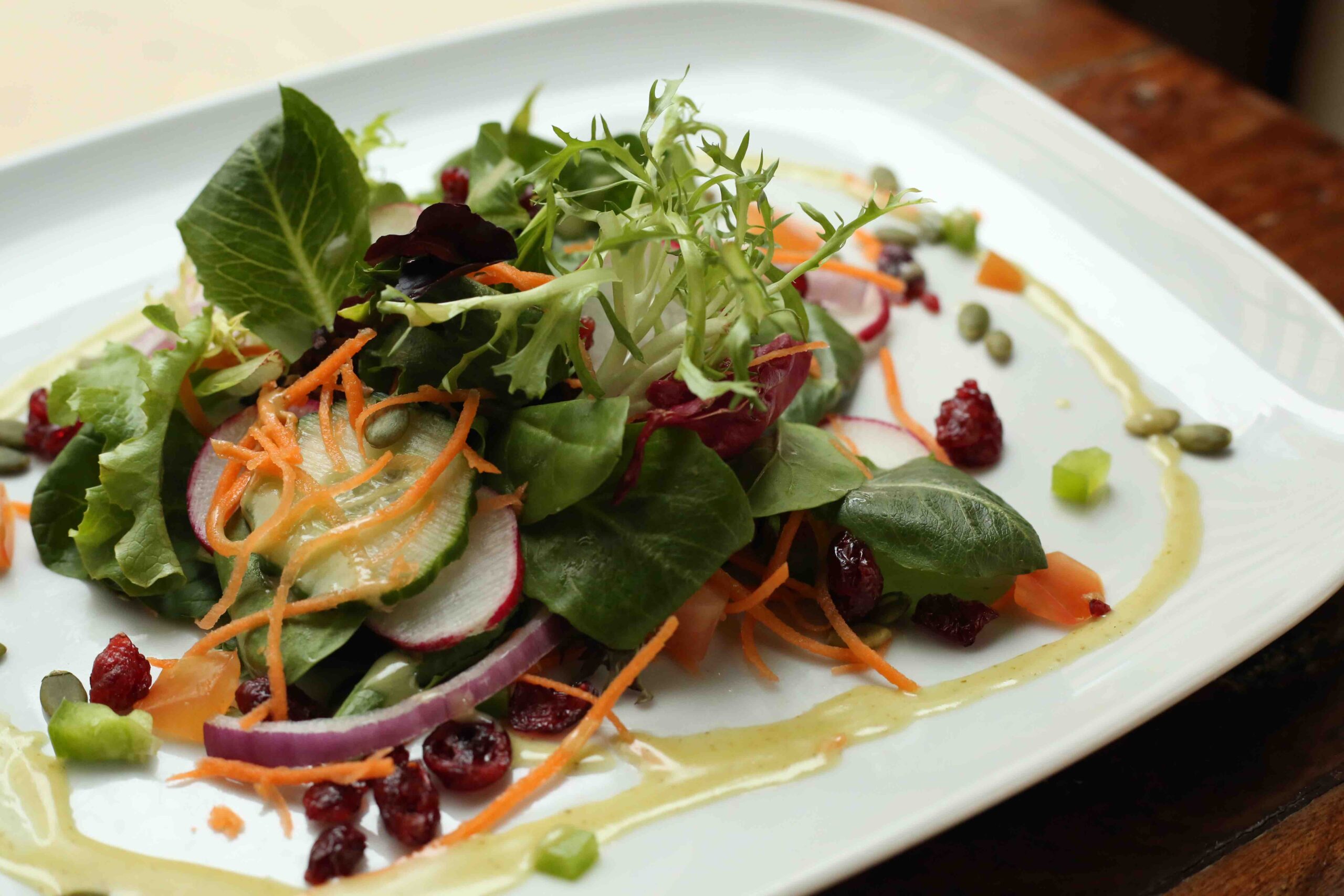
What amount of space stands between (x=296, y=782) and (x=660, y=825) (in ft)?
2.41

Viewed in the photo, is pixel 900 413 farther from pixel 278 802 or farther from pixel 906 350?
pixel 278 802

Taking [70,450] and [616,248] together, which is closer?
[616,248]

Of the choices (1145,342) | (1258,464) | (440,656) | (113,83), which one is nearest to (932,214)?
(1145,342)

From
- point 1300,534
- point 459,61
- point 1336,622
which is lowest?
point 1336,622

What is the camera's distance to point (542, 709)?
2531 millimetres

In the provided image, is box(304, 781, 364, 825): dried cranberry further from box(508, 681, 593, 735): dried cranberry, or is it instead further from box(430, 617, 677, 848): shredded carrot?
box(508, 681, 593, 735): dried cranberry

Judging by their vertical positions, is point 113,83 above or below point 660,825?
above

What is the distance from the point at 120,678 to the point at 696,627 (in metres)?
1.27

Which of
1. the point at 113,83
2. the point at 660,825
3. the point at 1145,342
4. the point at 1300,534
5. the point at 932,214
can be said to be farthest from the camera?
the point at 113,83

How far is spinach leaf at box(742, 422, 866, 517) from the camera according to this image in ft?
9.04

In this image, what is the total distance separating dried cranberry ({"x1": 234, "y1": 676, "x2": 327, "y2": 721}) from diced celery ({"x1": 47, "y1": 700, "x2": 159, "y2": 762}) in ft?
0.63

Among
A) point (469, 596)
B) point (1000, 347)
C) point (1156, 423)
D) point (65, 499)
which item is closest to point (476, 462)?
point (469, 596)

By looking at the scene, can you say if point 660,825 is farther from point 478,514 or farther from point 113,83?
point 113,83

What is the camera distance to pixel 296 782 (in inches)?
91.4
